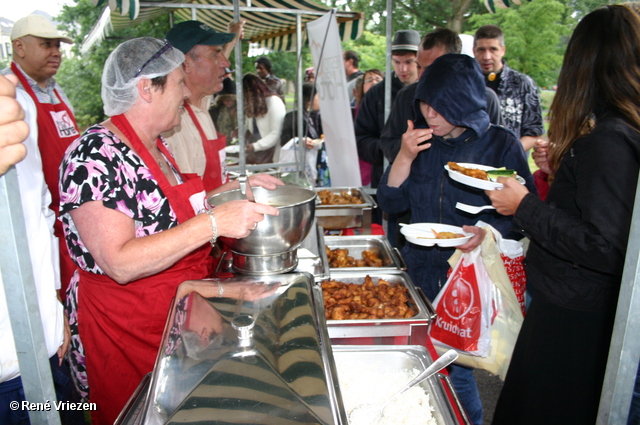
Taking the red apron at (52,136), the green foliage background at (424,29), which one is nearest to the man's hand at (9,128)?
the red apron at (52,136)

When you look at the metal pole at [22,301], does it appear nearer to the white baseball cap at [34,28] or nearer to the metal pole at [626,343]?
the metal pole at [626,343]

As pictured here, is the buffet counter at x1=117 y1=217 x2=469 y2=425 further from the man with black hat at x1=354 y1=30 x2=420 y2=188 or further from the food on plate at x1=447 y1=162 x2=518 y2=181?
the man with black hat at x1=354 y1=30 x2=420 y2=188

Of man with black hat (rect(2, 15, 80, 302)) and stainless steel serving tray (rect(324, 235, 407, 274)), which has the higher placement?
man with black hat (rect(2, 15, 80, 302))

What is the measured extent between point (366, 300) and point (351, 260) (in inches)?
18.1

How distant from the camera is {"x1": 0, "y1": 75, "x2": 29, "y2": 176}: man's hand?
67 centimetres

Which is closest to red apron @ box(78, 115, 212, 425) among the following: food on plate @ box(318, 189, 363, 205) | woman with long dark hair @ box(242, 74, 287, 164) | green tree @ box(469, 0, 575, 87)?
food on plate @ box(318, 189, 363, 205)

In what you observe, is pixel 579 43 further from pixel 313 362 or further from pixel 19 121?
pixel 19 121

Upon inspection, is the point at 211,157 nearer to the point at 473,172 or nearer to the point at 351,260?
the point at 351,260

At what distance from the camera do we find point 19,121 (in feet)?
2.26

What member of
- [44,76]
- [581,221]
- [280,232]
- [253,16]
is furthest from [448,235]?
[253,16]

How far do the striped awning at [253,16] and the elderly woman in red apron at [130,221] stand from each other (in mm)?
1742

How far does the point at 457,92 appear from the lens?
208cm

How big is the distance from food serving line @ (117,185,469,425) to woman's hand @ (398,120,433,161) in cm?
65

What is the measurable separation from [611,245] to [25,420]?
180 cm
